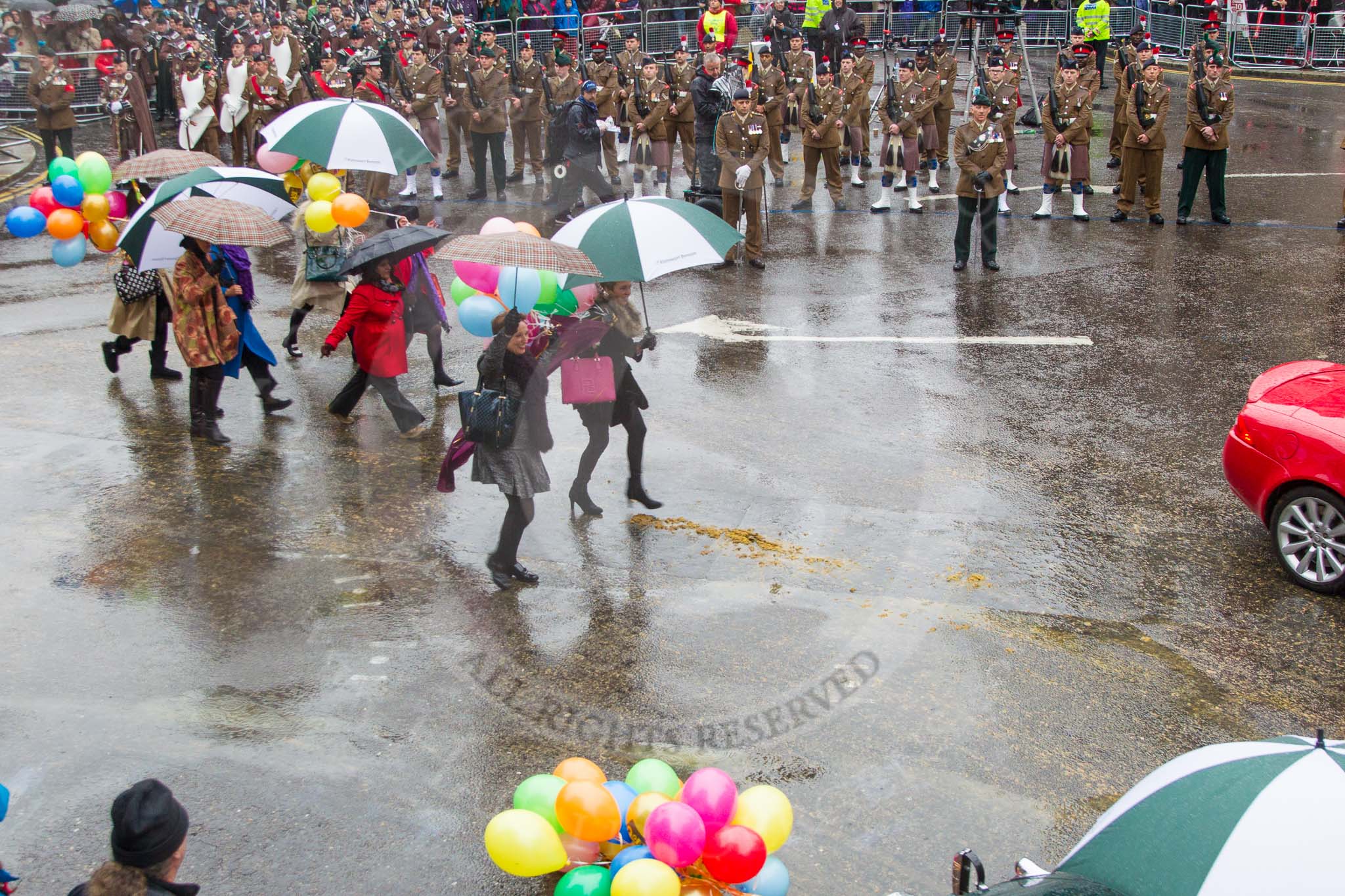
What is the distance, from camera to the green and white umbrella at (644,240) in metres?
7.20

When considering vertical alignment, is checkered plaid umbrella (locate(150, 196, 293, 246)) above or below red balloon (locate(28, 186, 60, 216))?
below

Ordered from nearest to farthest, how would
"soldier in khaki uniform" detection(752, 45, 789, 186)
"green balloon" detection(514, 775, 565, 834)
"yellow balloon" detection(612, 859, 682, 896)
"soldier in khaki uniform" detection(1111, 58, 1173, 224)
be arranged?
"yellow balloon" detection(612, 859, 682, 896)
"green balloon" detection(514, 775, 565, 834)
"soldier in khaki uniform" detection(1111, 58, 1173, 224)
"soldier in khaki uniform" detection(752, 45, 789, 186)

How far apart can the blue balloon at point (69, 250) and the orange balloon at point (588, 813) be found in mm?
6887

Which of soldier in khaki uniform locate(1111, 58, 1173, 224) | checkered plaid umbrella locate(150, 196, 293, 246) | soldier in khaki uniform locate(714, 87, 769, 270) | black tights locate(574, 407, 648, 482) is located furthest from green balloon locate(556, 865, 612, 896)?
soldier in khaki uniform locate(1111, 58, 1173, 224)

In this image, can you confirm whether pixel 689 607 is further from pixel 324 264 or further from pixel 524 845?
pixel 324 264

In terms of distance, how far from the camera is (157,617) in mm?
6738

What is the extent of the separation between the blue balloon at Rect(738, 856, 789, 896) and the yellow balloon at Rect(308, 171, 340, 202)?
22.7 ft

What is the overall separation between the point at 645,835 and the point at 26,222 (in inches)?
288

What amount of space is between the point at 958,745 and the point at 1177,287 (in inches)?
331

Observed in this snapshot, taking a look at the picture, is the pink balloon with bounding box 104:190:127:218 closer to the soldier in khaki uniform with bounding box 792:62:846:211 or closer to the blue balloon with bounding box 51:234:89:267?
the blue balloon with bounding box 51:234:89:267

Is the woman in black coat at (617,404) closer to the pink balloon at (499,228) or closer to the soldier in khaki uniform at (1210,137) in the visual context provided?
the pink balloon at (499,228)

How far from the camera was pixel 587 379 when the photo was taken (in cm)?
750

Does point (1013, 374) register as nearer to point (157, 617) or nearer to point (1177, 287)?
point (1177, 287)

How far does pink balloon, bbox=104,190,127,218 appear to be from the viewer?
9227 mm
